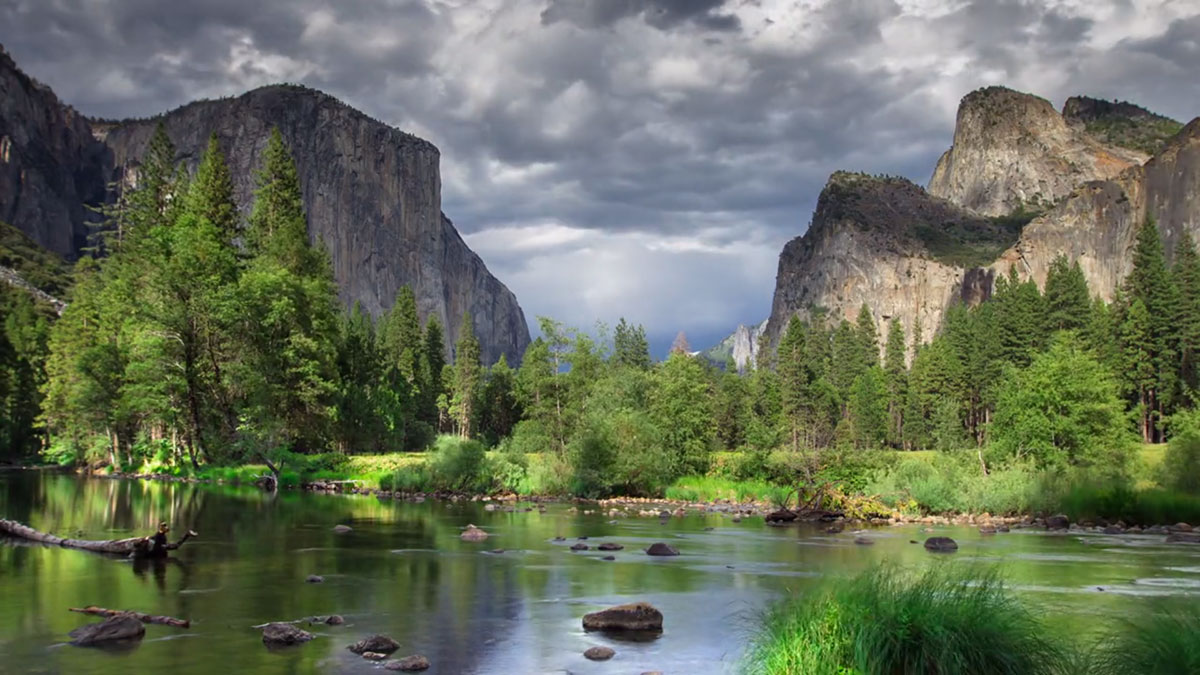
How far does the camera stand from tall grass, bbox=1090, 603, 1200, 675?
902 cm

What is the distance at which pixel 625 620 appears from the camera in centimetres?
1642

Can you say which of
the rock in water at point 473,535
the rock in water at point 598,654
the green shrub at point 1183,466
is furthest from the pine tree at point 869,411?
the rock in water at point 598,654

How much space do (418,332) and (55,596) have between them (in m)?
99.8

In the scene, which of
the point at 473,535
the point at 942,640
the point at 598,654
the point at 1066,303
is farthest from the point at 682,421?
the point at 1066,303

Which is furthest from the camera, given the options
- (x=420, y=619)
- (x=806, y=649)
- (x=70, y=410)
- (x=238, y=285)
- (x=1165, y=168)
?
(x=1165, y=168)

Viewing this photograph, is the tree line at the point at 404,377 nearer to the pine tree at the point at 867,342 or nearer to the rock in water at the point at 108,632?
the pine tree at the point at 867,342

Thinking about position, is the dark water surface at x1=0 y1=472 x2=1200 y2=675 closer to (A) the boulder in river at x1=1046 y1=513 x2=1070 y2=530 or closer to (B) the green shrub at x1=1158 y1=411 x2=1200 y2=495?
(A) the boulder in river at x1=1046 y1=513 x2=1070 y2=530

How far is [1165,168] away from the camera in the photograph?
17388 cm

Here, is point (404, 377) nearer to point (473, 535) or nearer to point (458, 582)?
point (473, 535)

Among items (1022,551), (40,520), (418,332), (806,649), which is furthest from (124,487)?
(418,332)

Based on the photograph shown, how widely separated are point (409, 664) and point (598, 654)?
286 centimetres

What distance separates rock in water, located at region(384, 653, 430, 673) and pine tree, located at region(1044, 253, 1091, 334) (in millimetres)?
104996

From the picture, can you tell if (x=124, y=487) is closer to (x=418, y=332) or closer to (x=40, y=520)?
(x=40, y=520)

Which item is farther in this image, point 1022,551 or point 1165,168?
point 1165,168
